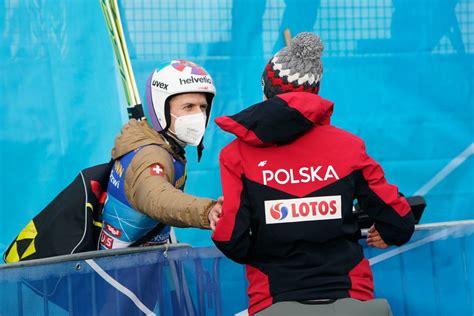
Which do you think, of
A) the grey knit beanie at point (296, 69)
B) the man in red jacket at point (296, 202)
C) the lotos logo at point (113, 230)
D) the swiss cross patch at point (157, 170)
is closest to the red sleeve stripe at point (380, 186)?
the man in red jacket at point (296, 202)

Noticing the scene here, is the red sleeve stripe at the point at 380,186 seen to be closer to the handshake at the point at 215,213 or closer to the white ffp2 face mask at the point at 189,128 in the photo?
the handshake at the point at 215,213

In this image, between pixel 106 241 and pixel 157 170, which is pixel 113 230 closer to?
pixel 106 241

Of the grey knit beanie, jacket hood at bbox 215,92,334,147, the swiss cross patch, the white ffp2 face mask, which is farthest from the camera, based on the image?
the white ffp2 face mask

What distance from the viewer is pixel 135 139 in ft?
11.5

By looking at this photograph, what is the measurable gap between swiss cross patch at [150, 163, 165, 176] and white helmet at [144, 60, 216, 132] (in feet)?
1.28

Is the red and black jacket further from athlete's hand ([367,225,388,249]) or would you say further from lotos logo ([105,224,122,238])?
lotos logo ([105,224,122,238])

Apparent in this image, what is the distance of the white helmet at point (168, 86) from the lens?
145 inches

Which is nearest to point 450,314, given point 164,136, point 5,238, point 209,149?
point 164,136

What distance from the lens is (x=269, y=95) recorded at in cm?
287

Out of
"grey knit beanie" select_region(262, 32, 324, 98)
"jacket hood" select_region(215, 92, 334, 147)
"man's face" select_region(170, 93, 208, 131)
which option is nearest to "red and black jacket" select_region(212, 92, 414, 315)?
"jacket hood" select_region(215, 92, 334, 147)

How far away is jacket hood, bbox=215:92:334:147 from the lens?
2625mm

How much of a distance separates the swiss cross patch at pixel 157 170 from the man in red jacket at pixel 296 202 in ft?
2.15

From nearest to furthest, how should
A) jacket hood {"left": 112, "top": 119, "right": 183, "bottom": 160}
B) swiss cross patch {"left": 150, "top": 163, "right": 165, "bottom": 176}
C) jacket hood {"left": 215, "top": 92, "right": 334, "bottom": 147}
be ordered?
jacket hood {"left": 215, "top": 92, "right": 334, "bottom": 147}
swiss cross patch {"left": 150, "top": 163, "right": 165, "bottom": 176}
jacket hood {"left": 112, "top": 119, "right": 183, "bottom": 160}

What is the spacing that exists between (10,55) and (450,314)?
2.55m
